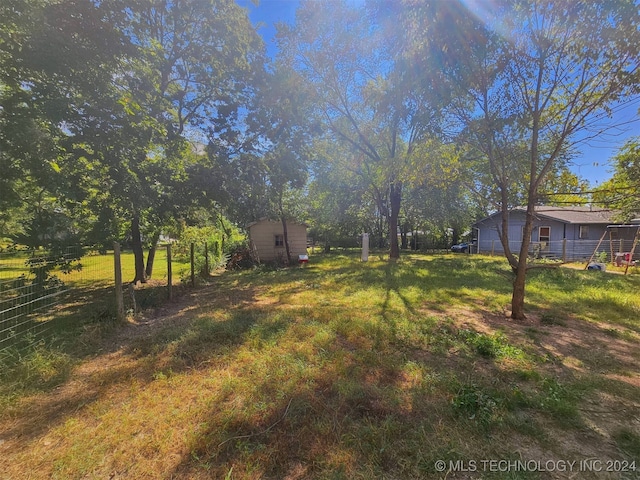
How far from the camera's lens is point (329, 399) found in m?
2.64

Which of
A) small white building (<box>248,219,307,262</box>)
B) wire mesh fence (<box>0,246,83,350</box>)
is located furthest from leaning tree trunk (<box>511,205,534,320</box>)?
small white building (<box>248,219,307,262</box>)

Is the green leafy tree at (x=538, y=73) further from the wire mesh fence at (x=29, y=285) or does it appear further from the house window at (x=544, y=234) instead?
the house window at (x=544, y=234)

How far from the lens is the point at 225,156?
28.5ft

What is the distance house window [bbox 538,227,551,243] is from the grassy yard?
16.3 m

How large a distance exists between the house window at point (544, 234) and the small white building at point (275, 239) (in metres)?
16.0

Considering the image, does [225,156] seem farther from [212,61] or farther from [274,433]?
[274,433]

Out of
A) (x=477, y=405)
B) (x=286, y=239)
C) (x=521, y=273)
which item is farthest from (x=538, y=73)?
(x=286, y=239)

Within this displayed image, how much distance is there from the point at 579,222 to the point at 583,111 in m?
16.7

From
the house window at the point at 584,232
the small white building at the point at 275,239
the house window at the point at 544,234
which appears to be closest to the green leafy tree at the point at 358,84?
the small white building at the point at 275,239

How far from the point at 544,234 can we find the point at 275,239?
1798cm

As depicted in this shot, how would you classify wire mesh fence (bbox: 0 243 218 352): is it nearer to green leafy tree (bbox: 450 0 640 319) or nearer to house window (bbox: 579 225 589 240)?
green leafy tree (bbox: 450 0 640 319)

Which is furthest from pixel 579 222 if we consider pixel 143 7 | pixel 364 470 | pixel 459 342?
pixel 143 7

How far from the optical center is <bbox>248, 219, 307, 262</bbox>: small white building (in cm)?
1598

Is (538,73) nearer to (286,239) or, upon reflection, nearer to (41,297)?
A: (41,297)
